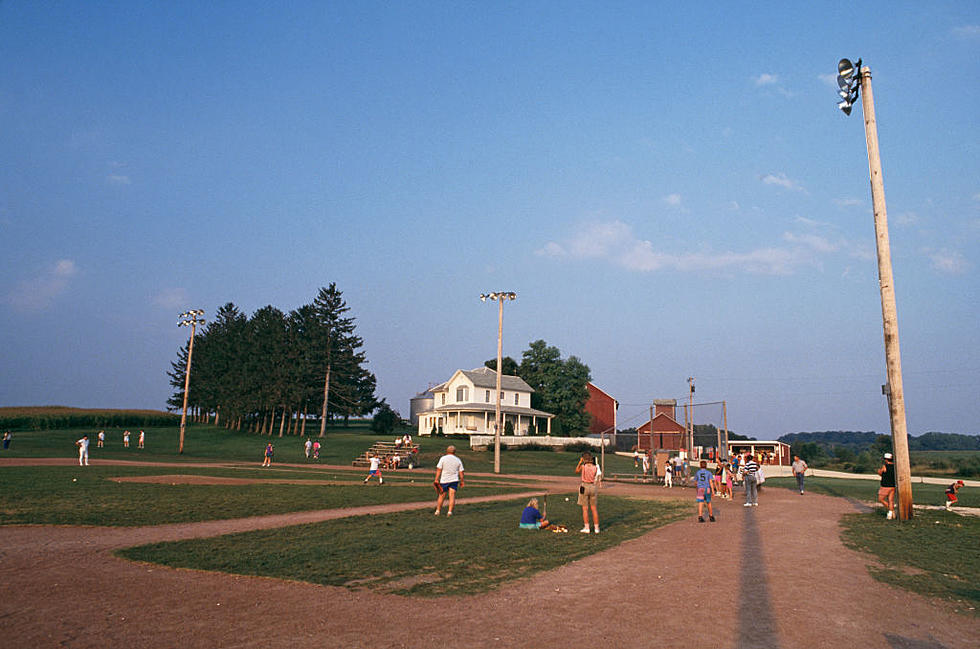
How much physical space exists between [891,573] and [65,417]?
84605mm

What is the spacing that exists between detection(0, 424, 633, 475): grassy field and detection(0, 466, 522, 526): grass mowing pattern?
19.1 metres

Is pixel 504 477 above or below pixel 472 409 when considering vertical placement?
below

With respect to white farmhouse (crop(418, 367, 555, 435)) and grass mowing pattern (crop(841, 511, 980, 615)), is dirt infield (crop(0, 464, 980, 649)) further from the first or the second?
white farmhouse (crop(418, 367, 555, 435))

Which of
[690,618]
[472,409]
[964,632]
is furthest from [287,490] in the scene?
[472,409]

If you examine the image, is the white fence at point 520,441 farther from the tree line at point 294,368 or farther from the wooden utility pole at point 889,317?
the wooden utility pole at point 889,317

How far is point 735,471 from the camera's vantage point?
108 feet

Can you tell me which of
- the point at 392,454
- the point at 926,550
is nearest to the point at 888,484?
the point at 926,550

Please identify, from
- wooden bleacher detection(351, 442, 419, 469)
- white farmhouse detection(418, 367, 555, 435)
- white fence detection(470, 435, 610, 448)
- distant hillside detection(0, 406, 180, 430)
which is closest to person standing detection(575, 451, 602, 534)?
wooden bleacher detection(351, 442, 419, 469)

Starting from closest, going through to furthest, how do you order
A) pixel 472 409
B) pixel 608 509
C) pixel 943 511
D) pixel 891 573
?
1. pixel 891 573
2. pixel 943 511
3. pixel 608 509
4. pixel 472 409

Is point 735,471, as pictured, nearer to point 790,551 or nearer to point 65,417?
point 790,551

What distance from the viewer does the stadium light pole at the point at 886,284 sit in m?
16.7

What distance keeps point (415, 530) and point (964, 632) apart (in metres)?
10.2

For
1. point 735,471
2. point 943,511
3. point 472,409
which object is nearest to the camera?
point 943,511

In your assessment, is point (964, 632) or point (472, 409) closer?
point (964, 632)
